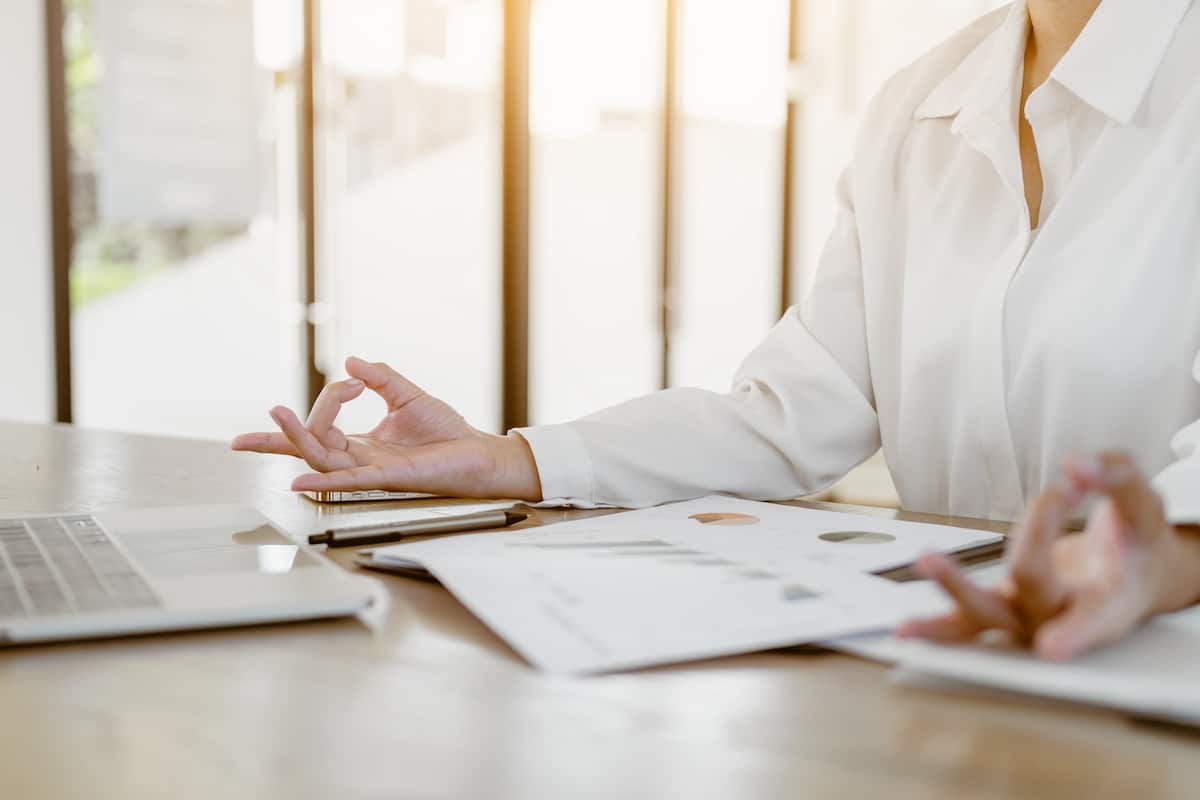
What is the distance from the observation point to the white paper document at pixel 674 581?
67 cm

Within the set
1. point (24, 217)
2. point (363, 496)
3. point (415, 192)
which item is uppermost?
point (415, 192)

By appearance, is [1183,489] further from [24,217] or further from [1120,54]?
[24,217]

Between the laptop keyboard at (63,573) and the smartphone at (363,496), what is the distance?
0.25 metres

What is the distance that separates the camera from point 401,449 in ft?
3.97

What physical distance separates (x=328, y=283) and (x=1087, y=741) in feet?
12.9

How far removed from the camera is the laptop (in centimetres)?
70

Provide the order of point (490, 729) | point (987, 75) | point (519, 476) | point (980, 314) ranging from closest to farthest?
→ point (490, 729)
point (519, 476)
point (980, 314)
point (987, 75)

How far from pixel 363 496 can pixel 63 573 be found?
16.3 inches

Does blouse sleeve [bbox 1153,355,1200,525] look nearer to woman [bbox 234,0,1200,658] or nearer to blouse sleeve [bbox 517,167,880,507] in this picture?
woman [bbox 234,0,1200,658]

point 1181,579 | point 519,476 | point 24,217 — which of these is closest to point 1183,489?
point 1181,579

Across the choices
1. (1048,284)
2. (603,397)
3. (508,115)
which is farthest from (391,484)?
(603,397)

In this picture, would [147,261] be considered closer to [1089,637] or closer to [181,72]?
[181,72]

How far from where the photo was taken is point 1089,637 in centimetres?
60

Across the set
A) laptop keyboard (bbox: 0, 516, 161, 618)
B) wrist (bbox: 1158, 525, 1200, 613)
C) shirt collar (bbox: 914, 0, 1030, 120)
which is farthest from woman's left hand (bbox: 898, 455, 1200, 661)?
shirt collar (bbox: 914, 0, 1030, 120)
